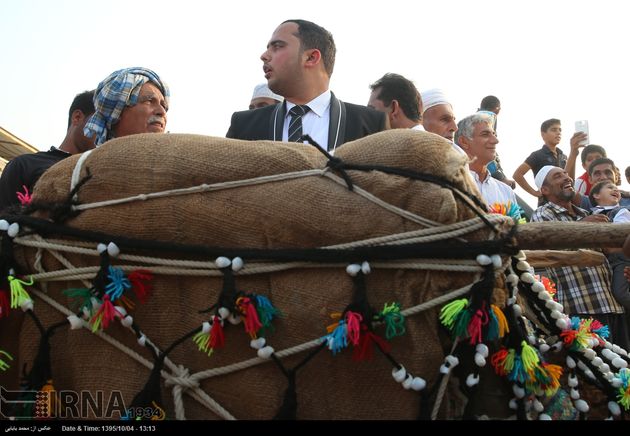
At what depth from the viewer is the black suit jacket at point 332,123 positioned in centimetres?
319

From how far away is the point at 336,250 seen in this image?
1.70 meters

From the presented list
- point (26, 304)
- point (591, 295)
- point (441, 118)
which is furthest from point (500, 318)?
point (591, 295)

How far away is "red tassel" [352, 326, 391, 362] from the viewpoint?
166cm

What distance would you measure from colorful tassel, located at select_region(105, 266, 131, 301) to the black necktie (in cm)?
159

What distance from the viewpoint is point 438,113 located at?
4.86 m

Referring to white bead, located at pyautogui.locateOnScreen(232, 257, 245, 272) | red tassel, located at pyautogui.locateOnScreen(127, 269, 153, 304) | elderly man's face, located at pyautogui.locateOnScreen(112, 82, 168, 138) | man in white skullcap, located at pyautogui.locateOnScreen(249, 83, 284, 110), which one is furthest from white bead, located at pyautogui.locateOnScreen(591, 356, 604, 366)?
man in white skullcap, located at pyautogui.locateOnScreen(249, 83, 284, 110)

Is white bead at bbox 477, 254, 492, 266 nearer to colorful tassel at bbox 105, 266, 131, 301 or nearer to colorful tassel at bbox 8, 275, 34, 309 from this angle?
colorful tassel at bbox 105, 266, 131, 301

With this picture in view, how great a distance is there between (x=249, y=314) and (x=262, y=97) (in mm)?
3595

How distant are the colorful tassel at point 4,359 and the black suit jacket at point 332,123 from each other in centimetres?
167

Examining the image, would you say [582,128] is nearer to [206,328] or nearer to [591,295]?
[591,295]

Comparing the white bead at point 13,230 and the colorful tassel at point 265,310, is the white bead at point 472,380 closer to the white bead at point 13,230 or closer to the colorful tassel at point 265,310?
the colorful tassel at point 265,310

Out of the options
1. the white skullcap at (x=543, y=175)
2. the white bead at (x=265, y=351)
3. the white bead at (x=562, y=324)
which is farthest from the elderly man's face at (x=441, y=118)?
the white bead at (x=265, y=351)

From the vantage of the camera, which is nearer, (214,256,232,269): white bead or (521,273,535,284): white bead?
(214,256,232,269): white bead
